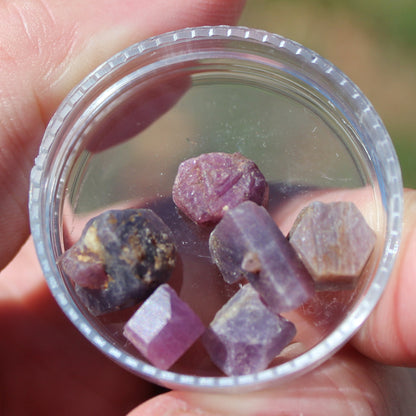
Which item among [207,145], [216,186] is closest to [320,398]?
[216,186]

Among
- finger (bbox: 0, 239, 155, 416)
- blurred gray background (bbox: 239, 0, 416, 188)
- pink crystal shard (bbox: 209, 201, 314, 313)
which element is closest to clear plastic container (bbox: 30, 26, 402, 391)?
pink crystal shard (bbox: 209, 201, 314, 313)

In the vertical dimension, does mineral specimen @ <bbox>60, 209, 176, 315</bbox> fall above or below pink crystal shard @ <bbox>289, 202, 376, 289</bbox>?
above

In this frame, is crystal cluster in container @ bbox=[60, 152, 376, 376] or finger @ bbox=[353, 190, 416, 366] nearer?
crystal cluster in container @ bbox=[60, 152, 376, 376]

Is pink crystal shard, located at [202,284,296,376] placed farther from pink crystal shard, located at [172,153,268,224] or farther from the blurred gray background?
the blurred gray background

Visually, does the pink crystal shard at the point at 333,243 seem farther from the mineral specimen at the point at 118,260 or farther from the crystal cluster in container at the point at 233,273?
→ the mineral specimen at the point at 118,260

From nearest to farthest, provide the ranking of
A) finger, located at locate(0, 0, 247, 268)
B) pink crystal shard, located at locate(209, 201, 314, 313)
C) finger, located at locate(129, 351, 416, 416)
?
pink crystal shard, located at locate(209, 201, 314, 313) → finger, located at locate(129, 351, 416, 416) → finger, located at locate(0, 0, 247, 268)

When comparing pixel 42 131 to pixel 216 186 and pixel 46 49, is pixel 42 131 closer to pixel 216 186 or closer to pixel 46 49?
pixel 46 49
